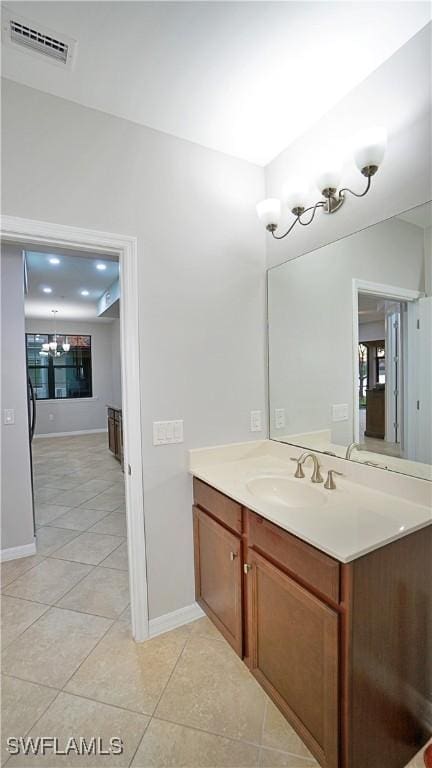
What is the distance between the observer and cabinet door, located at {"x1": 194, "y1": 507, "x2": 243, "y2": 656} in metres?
1.58

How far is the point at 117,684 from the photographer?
61.7 inches

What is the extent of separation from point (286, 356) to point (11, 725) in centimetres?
214

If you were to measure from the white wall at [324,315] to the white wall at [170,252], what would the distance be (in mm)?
133

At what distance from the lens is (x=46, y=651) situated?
1.78 meters

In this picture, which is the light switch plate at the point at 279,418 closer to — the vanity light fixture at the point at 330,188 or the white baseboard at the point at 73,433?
the vanity light fixture at the point at 330,188

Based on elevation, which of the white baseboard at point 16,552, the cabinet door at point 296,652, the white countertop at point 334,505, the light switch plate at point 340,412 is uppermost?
the light switch plate at point 340,412

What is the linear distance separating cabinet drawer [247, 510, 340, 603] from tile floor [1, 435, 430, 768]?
69cm

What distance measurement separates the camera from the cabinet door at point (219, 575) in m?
1.58

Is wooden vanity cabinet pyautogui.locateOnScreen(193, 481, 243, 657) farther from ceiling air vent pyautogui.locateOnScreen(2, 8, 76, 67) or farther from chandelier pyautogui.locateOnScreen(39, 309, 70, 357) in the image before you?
chandelier pyautogui.locateOnScreen(39, 309, 70, 357)

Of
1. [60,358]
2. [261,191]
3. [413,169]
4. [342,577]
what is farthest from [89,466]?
[413,169]

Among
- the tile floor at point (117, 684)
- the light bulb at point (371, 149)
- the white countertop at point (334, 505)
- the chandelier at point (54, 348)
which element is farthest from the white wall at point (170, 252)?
the chandelier at point (54, 348)

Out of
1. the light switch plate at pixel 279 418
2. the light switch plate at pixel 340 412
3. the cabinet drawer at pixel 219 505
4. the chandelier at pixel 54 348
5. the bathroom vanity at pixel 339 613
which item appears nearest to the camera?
the bathroom vanity at pixel 339 613

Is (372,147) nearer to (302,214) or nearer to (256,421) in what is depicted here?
(302,214)

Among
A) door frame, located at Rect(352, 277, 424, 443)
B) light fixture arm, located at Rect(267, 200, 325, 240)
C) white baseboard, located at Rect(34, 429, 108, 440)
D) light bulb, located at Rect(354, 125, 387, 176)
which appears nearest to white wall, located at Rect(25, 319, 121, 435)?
white baseboard, located at Rect(34, 429, 108, 440)
